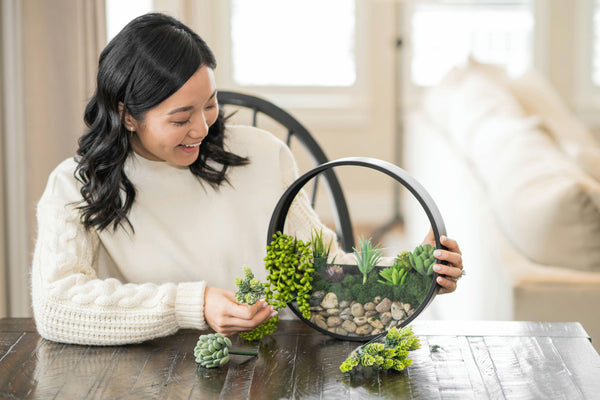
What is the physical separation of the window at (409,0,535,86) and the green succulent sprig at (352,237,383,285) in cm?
366

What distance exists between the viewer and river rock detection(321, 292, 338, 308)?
1.14 m

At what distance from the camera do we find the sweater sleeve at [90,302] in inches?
45.8

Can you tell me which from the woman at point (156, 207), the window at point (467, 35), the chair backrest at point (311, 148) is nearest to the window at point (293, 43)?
the window at point (467, 35)

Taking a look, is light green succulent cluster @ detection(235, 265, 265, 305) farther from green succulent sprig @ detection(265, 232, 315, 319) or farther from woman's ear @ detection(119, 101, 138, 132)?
woman's ear @ detection(119, 101, 138, 132)

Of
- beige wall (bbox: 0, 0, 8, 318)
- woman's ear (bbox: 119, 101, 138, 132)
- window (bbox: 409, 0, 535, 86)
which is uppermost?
window (bbox: 409, 0, 535, 86)

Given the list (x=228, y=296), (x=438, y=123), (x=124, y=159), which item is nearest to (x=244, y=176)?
(x=124, y=159)

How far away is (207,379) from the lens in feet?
3.37

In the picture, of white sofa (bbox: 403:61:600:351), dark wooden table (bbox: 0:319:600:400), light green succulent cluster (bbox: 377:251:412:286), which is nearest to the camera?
dark wooden table (bbox: 0:319:600:400)

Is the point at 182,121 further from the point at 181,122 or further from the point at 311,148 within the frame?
the point at 311,148

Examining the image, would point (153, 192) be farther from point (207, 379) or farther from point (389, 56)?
point (389, 56)

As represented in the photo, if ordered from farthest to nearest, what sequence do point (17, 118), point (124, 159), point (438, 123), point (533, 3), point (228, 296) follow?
point (533, 3) < point (438, 123) < point (17, 118) < point (124, 159) < point (228, 296)

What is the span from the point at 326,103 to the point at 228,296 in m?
3.46

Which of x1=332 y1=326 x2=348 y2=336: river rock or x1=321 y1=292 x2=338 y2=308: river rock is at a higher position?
x1=321 y1=292 x2=338 y2=308: river rock

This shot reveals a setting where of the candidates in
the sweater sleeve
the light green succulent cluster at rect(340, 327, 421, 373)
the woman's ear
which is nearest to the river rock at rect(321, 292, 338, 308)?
the light green succulent cluster at rect(340, 327, 421, 373)
